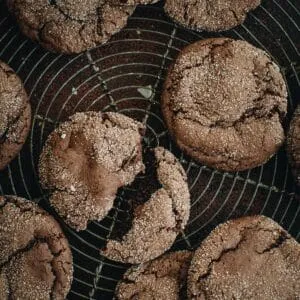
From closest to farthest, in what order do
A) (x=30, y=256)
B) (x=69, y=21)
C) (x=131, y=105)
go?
(x=30, y=256)
(x=69, y=21)
(x=131, y=105)

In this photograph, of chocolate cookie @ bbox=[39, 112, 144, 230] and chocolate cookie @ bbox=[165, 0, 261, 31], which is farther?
chocolate cookie @ bbox=[165, 0, 261, 31]

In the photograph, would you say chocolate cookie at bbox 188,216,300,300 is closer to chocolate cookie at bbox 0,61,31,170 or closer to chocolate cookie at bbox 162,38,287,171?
chocolate cookie at bbox 162,38,287,171

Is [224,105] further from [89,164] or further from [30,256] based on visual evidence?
[30,256]

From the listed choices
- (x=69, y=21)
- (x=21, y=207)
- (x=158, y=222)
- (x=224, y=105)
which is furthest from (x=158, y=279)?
(x=69, y=21)

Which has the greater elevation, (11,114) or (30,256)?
(11,114)

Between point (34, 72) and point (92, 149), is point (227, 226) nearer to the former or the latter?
point (92, 149)

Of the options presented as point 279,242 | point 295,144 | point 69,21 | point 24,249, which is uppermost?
point 69,21

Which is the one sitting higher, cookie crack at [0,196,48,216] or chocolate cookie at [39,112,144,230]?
chocolate cookie at [39,112,144,230]

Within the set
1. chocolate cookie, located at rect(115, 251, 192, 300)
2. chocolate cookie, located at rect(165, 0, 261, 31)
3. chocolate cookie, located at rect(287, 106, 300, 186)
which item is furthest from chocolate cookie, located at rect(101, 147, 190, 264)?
chocolate cookie, located at rect(165, 0, 261, 31)
